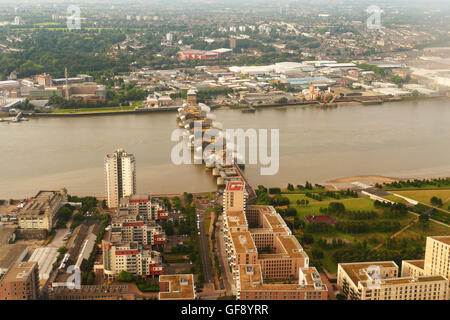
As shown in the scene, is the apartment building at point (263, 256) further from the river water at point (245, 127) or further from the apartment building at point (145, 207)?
the river water at point (245, 127)

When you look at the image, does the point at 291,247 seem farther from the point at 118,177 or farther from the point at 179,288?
the point at 118,177

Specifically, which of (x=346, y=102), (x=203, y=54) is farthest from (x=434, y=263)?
(x=203, y=54)

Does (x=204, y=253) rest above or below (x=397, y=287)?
below

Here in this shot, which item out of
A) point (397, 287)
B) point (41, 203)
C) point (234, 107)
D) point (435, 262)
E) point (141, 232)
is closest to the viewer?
point (397, 287)

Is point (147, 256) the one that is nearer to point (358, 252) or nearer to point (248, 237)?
point (248, 237)

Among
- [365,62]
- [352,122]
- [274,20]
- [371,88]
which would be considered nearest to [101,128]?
[352,122]

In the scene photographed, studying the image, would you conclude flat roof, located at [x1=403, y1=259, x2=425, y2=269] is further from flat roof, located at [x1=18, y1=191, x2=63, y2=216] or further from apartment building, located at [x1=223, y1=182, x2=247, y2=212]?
flat roof, located at [x1=18, y1=191, x2=63, y2=216]

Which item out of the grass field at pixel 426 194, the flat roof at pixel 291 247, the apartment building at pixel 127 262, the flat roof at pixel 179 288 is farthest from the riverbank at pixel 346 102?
the flat roof at pixel 179 288

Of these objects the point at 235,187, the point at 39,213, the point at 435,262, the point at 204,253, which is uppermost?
the point at 235,187
